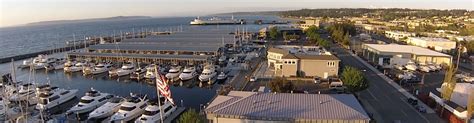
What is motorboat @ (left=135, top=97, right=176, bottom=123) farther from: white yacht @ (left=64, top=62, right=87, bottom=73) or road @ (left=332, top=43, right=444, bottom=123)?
white yacht @ (left=64, top=62, right=87, bottom=73)

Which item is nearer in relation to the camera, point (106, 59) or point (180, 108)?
point (180, 108)

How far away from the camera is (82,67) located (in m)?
39.4

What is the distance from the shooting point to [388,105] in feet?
75.7

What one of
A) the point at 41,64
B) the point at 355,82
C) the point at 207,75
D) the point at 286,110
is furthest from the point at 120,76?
the point at 286,110

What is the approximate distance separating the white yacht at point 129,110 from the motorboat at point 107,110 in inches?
32.6

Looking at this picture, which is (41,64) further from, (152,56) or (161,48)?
(161,48)

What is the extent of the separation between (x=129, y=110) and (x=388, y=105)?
1644 centimetres

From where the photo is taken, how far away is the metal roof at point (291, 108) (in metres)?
14.7

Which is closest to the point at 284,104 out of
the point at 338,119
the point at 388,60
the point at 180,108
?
the point at 338,119

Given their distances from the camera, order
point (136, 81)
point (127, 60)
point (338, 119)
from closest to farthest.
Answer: point (338, 119), point (136, 81), point (127, 60)

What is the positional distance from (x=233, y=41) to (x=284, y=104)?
4347cm

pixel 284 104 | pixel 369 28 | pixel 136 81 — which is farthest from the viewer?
pixel 369 28

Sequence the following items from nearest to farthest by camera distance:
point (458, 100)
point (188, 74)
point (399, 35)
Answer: point (458, 100) < point (188, 74) < point (399, 35)

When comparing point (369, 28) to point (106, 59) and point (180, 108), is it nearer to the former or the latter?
point (106, 59)
